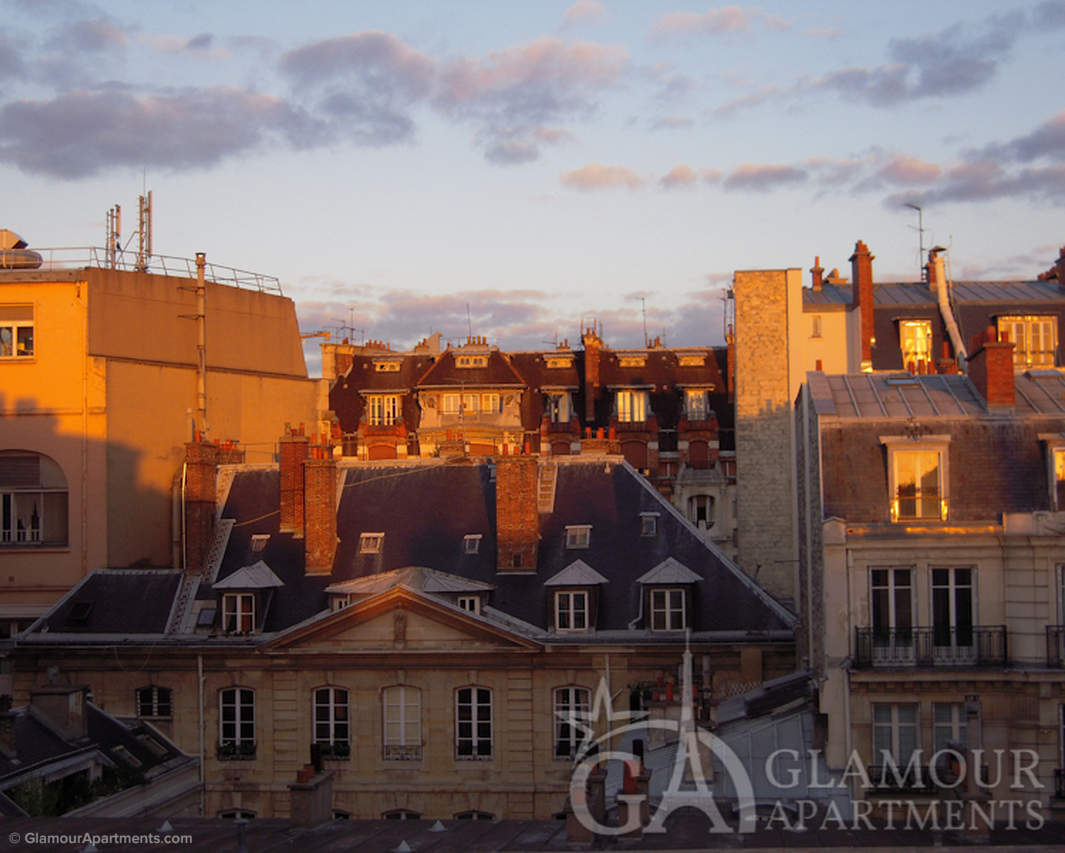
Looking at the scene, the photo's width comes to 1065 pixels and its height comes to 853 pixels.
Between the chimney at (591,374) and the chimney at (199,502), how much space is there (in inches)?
975

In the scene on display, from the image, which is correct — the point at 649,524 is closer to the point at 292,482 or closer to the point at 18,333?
the point at 292,482

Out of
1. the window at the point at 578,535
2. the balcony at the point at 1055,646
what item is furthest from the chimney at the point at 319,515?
the balcony at the point at 1055,646

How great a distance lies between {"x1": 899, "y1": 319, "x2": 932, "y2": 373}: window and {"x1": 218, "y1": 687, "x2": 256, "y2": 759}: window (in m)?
29.1

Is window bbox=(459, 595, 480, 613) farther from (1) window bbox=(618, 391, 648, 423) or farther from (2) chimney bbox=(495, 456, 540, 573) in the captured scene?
(1) window bbox=(618, 391, 648, 423)

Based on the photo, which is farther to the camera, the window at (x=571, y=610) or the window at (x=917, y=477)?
the window at (x=571, y=610)

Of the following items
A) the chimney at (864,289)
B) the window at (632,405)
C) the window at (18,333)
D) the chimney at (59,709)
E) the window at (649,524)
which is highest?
the chimney at (864,289)

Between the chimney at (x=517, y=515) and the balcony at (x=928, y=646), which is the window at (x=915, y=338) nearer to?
the chimney at (x=517, y=515)

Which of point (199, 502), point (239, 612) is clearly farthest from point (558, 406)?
point (239, 612)

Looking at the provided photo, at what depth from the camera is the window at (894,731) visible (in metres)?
25.7

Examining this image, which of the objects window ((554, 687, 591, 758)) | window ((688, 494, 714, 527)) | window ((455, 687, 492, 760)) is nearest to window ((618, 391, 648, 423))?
window ((688, 494, 714, 527))

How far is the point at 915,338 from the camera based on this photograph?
5331 cm

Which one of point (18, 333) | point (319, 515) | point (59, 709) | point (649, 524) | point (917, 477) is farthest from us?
point (18, 333)

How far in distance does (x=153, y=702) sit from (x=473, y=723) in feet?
28.9

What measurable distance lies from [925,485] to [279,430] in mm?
27691
